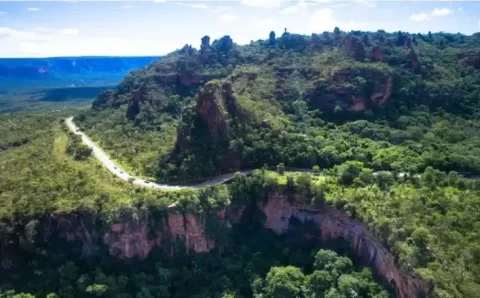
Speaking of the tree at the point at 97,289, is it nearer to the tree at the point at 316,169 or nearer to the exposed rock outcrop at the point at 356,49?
the tree at the point at 316,169

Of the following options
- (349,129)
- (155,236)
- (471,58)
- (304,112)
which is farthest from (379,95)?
(155,236)

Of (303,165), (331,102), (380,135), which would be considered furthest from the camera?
(331,102)

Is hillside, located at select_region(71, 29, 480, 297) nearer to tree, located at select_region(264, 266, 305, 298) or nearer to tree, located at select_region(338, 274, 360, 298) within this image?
tree, located at select_region(338, 274, 360, 298)

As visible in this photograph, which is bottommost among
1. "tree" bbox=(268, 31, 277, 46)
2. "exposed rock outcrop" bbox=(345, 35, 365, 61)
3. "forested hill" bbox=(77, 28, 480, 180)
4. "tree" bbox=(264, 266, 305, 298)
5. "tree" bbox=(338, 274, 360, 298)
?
"tree" bbox=(264, 266, 305, 298)

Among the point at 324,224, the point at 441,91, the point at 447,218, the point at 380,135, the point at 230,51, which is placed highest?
the point at 230,51

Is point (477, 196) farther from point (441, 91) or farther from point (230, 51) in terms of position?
point (230, 51)

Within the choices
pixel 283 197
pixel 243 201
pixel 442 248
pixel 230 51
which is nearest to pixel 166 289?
pixel 243 201

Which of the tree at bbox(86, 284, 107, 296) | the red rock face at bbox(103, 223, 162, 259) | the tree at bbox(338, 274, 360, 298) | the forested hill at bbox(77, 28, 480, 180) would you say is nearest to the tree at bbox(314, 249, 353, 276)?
the tree at bbox(338, 274, 360, 298)
